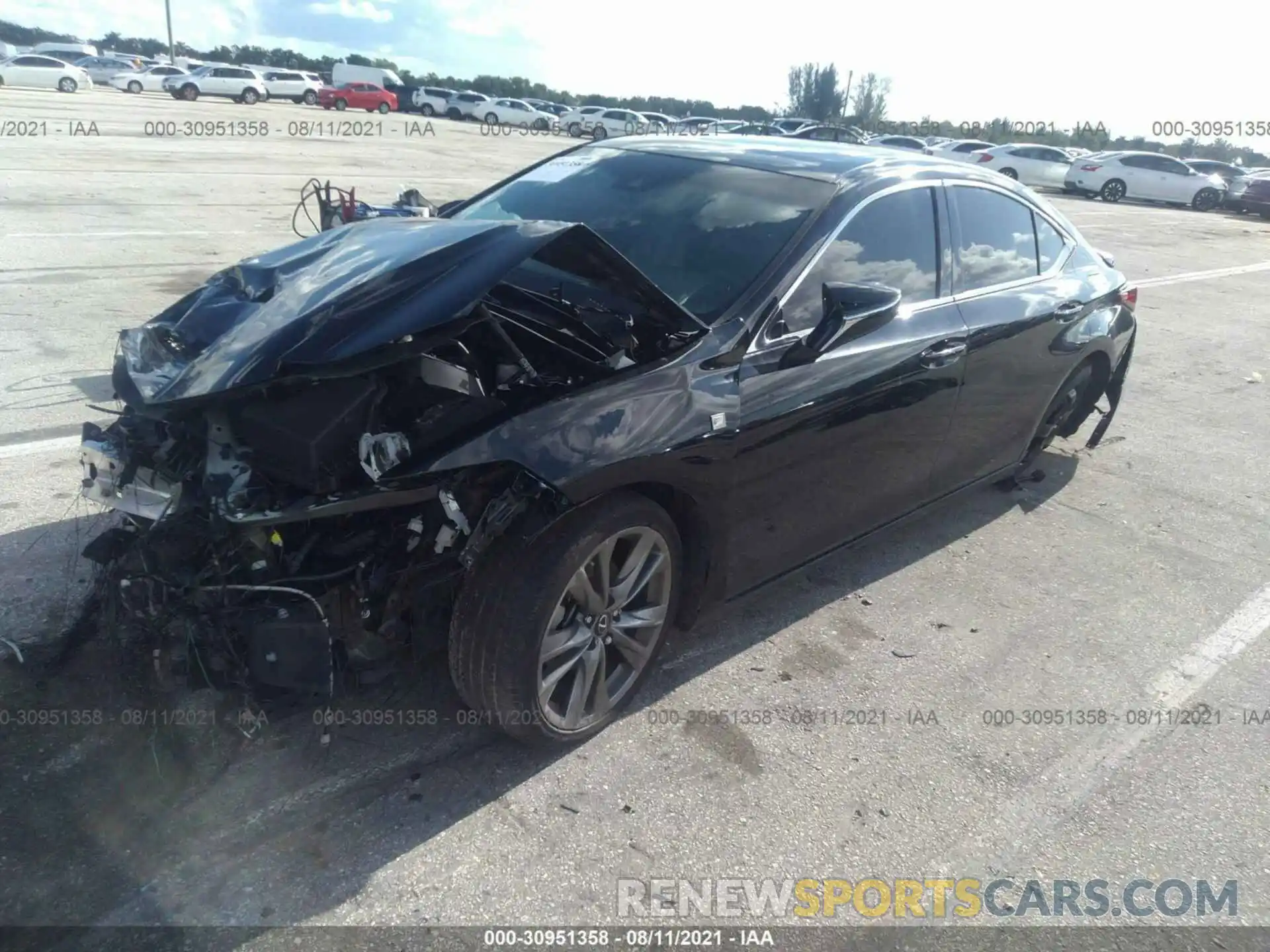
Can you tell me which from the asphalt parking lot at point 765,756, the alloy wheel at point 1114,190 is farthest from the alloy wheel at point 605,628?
the alloy wheel at point 1114,190

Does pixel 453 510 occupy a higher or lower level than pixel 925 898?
higher

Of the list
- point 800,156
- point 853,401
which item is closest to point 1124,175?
point 800,156

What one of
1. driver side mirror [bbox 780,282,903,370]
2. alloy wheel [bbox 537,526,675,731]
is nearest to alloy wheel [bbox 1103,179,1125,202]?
driver side mirror [bbox 780,282,903,370]

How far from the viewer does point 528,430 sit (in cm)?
260

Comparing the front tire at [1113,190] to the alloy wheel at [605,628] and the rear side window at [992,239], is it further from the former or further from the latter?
the alloy wheel at [605,628]

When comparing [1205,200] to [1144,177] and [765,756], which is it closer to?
[1144,177]

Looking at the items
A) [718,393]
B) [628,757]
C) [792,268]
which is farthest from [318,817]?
[792,268]

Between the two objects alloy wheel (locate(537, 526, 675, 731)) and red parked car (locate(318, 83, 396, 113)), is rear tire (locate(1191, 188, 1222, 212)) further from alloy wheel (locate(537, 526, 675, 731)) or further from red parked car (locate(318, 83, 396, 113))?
red parked car (locate(318, 83, 396, 113))

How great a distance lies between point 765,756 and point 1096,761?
3.89 feet

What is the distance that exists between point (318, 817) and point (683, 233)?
240 centimetres

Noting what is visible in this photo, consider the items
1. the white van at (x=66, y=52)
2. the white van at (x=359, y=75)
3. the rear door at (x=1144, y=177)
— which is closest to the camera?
the rear door at (x=1144, y=177)

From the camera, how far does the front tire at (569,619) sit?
266 cm

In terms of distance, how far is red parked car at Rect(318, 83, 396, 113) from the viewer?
159ft

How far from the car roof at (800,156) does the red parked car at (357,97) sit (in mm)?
49842
